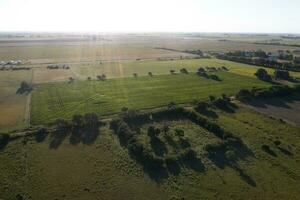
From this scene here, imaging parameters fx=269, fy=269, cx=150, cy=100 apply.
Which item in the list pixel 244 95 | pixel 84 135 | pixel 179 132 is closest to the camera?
pixel 84 135

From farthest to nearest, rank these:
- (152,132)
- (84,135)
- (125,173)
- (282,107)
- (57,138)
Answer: (282,107) → (152,132) → (84,135) → (57,138) → (125,173)

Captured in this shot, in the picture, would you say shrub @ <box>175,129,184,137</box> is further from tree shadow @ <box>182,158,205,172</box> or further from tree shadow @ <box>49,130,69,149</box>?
tree shadow @ <box>49,130,69,149</box>

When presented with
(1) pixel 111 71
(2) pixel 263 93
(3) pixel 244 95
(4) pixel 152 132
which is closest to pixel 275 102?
Result: (2) pixel 263 93

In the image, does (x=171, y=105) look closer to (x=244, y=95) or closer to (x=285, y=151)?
(x=244, y=95)

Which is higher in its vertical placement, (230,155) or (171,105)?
(171,105)

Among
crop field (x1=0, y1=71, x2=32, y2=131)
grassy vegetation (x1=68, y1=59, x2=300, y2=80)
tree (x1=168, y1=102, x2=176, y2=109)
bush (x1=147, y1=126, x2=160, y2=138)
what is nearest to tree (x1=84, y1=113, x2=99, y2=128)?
bush (x1=147, y1=126, x2=160, y2=138)

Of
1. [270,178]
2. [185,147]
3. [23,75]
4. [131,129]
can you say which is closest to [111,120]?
[131,129]
